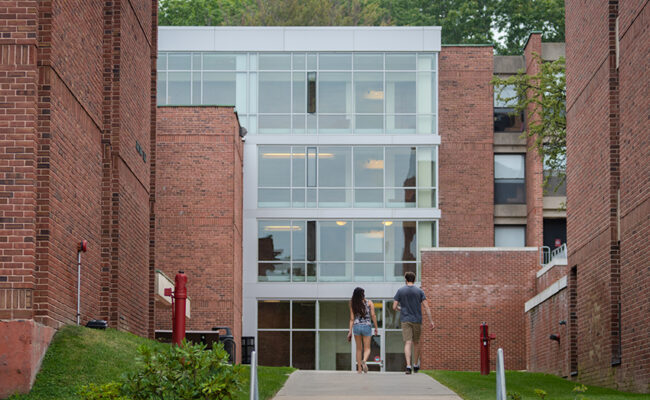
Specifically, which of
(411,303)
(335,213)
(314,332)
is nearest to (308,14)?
(335,213)


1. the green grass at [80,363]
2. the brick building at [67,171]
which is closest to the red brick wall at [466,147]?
the brick building at [67,171]

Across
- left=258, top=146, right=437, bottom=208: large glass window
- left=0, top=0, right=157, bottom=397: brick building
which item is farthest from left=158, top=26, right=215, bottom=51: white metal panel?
left=0, top=0, right=157, bottom=397: brick building

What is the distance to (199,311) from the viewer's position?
117 feet

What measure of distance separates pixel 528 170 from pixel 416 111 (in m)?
6.16

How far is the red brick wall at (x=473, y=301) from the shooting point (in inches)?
1458

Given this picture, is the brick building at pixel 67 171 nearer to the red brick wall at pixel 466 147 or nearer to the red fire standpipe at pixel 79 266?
the red fire standpipe at pixel 79 266

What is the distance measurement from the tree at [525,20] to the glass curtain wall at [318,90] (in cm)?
1874

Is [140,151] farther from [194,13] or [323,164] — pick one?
[194,13]

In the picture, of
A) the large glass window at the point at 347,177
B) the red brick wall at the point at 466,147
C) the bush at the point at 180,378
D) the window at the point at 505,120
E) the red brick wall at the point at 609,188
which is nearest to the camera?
the bush at the point at 180,378

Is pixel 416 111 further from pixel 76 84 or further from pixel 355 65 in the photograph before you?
pixel 76 84

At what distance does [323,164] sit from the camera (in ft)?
133

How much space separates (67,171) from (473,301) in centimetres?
2315

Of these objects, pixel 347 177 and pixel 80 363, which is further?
pixel 347 177

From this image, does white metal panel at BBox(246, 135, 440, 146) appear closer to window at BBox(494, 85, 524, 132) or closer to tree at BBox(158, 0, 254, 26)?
window at BBox(494, 85, 524, 132)
